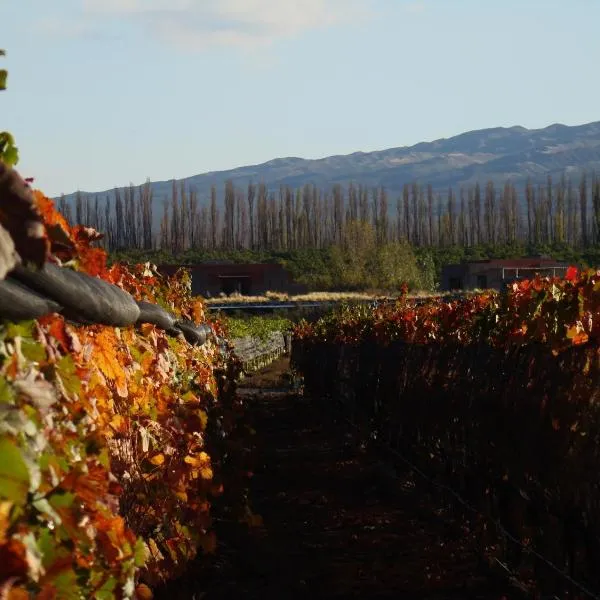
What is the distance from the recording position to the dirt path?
8414mm

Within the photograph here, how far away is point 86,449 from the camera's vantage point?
339 cm

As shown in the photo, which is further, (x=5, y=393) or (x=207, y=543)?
(x=207, y=543)

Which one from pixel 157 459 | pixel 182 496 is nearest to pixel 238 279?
pixel 182 496

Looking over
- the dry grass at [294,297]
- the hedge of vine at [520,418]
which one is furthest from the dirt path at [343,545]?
the dry grass at [294,297]

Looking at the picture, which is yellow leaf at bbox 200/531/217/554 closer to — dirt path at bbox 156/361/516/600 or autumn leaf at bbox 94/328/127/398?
dirt path at bbox 156/361/516/600

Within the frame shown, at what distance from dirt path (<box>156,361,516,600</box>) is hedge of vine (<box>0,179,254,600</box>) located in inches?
24.1

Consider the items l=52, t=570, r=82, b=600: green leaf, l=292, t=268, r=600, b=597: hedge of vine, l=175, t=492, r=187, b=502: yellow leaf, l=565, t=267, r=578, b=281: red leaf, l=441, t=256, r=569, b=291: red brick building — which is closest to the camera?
l=52, t=570, r=82, b=600: green leaf

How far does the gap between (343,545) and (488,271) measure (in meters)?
84.8

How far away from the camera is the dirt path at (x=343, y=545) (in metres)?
8.41

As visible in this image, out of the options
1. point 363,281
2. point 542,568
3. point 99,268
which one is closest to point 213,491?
point 542,568

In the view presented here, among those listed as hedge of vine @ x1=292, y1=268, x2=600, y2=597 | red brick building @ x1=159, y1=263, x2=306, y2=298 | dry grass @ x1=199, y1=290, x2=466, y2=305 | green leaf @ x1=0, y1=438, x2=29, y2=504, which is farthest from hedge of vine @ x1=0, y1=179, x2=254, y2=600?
red brick building @ x1=159, y1=263, x2=306, y2=298

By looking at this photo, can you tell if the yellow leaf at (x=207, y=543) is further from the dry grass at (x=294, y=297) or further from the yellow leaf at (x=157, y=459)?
the dry grass at (x=294, y=297)

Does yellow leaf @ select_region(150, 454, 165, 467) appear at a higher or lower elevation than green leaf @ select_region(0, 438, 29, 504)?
lower

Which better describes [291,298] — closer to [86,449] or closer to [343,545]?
[343,545]
